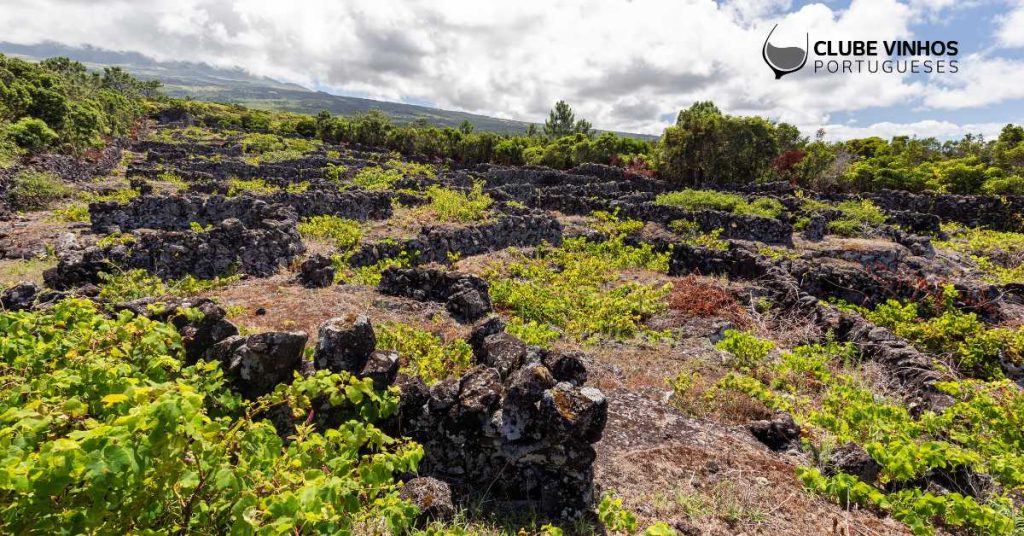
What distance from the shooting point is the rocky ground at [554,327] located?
4.89 metres

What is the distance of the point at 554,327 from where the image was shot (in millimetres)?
11008

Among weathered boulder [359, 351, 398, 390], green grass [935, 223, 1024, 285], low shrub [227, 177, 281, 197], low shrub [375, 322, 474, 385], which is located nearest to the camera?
weathered boulder [359, 351, 398, 390]

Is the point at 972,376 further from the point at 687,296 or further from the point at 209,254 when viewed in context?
the point at 209,254

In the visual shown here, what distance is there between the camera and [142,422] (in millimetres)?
1818

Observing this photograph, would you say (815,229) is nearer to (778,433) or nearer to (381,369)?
(778,433)

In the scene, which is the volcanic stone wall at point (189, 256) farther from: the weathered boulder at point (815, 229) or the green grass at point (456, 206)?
the weathered boulder at point (815, 229)

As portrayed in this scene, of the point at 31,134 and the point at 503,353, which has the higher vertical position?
the point at 31,134

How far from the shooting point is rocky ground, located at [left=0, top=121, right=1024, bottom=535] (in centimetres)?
489

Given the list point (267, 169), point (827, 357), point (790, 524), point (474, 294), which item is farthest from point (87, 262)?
point (267, 169)

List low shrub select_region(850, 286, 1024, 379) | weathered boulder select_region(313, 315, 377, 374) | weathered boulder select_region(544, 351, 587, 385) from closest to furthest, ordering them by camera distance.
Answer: weathered boulder select_region(313, 315, 377, 374), weathered boulder select_region(544, 351, 587, 385), low shrub select_region(850, 286, 1024, 379)

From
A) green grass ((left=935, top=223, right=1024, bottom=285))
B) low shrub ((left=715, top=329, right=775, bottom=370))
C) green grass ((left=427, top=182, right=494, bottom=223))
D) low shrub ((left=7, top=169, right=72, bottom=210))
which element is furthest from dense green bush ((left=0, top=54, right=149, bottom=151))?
green grass ((left=935, top=223, right=1024, bottom=285))

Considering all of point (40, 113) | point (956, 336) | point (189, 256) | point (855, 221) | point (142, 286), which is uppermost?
point (40, 113)

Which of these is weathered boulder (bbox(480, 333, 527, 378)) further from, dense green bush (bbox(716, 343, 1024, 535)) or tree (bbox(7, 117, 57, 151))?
tree (bbox(7, 117, 57, 151))

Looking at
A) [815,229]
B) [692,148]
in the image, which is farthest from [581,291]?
[692,148]
